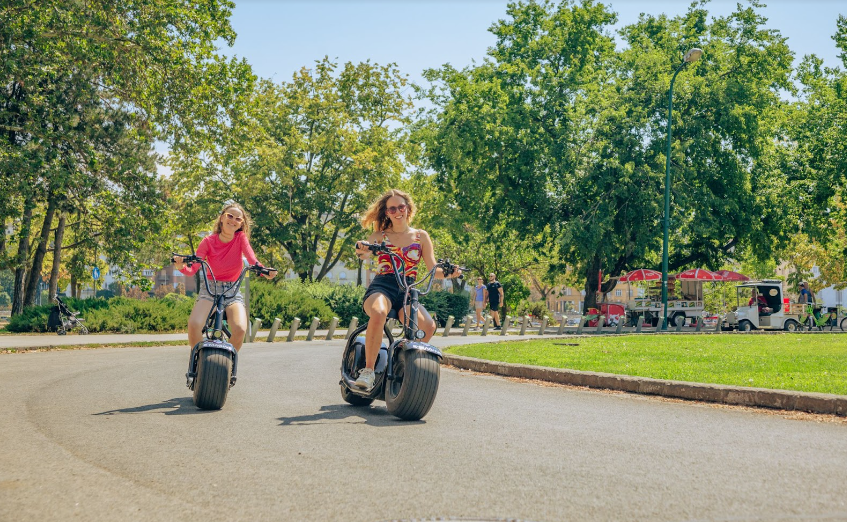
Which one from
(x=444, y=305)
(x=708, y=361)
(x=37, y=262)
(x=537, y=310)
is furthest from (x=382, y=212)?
(x=537, y=310)

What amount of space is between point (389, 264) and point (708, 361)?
7.12 meters

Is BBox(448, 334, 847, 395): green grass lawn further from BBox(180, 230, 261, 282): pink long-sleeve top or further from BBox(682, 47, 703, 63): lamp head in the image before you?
BBox(682, 47, 703, 63): lamp head

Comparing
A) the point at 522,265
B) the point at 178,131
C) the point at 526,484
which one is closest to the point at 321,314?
the point at 178,131

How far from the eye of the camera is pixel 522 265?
6138 centimetres

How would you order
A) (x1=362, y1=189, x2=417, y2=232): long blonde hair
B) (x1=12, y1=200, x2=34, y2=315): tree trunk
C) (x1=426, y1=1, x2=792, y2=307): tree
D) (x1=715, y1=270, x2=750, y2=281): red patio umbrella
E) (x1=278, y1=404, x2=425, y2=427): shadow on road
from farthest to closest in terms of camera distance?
(x1=715, y1=270, x2=750, y2=281): red patio umbrella
(x1=426, y1=1, x2=792, y2=307): tree
(x1=12, y1=200, x2=34, y2=315): tree trunk
(x1=362, y1=189, x2=417, y2=232): long blonde hair
(x1=278, y1=404, x2=425, y2=427): shadow on road

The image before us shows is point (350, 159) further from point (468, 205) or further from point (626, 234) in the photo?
point (626, 234)

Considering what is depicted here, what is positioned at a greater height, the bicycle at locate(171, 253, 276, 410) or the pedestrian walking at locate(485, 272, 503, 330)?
the pedestrian walking at locate(485, 272, 503, 330)

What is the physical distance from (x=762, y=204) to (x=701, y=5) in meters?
9.99

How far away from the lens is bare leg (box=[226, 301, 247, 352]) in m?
7.52

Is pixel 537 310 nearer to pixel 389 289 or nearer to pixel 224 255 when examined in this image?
pixel 224 255

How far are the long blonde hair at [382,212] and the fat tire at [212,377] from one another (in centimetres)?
166

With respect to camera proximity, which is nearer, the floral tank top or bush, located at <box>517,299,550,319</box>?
the floral tank top

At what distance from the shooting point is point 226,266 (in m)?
7.69

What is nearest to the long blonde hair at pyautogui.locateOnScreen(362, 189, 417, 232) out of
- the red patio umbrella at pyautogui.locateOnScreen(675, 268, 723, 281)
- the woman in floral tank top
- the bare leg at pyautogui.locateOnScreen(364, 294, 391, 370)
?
the woman in floral tank top
